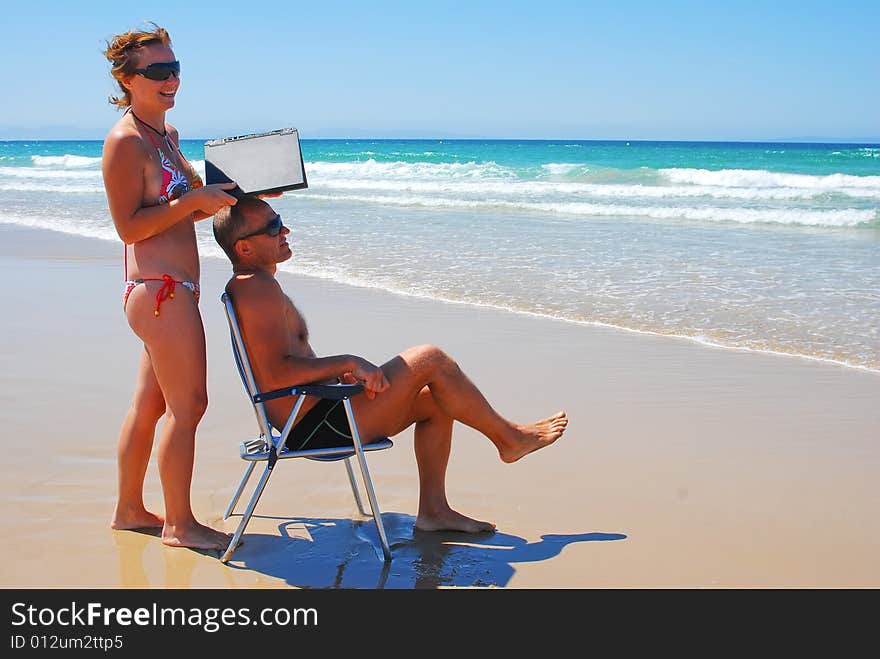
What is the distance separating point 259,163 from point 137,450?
3.97ft

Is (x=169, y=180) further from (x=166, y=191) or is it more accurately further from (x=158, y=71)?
(x=158, y=71)

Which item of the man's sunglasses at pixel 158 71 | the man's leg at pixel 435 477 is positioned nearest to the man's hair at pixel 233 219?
the man's sunglasses at pixel 158 71

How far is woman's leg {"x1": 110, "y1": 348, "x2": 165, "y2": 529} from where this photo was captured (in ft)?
12.0

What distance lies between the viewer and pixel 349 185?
92.1ft

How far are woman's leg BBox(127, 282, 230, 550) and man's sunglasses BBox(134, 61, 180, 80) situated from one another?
0.75m

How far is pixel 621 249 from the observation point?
473 inches

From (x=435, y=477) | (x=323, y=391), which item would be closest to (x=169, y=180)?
(x=323, y=391)

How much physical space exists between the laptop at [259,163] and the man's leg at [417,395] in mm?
761

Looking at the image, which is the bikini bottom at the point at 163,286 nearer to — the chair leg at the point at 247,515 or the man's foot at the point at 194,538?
the chair leg at the point at 247,515

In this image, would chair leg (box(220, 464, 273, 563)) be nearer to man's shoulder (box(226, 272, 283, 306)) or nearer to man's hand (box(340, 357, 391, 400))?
man's hand (box(340, 357, 391, 400))

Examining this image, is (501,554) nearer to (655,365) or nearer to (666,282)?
(655,365)

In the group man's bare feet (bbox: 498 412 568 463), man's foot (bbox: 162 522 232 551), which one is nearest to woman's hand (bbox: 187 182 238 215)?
man's foot (bbox: 162 522 232 551)

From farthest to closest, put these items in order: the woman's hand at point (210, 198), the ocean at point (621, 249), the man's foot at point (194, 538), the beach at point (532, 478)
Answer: the ocean at point (621, 249) < the man's foot at point (194, 538) < the beach at point (532, 478) < the woman's hand at point (210, 198)

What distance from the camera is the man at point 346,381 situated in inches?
134
